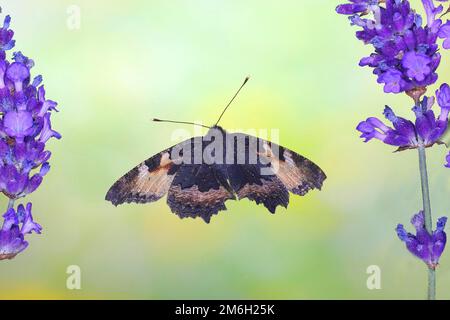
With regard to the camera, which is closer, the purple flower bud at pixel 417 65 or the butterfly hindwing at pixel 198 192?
the purple flower bud at pixel 417 65

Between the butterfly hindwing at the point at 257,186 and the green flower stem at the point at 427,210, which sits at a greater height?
the butterfly hindwing at the point at 257,186

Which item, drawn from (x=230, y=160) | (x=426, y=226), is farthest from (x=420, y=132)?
(x=230, y=160)

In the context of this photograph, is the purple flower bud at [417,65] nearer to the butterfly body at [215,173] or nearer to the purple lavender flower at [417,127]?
the purple lavender flower at [417,127]

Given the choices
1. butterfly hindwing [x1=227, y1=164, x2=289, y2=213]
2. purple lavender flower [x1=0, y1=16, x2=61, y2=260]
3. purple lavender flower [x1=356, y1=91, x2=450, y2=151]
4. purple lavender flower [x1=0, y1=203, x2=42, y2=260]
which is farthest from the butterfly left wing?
purple lavender flower [x1=356, y1=91, x2=450, y2=151]

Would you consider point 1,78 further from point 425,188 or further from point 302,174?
point 425,188

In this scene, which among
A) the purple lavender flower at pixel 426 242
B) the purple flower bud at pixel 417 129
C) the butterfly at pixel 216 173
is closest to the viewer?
the purple lavender flower at pixel 426 242

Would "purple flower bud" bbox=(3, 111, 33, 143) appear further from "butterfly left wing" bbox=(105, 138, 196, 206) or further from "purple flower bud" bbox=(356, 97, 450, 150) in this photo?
"purple flower bud" bbox=(356, 97, 450, 150)

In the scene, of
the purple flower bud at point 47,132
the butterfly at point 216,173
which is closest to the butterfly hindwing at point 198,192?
the butterfly at point 216,173
